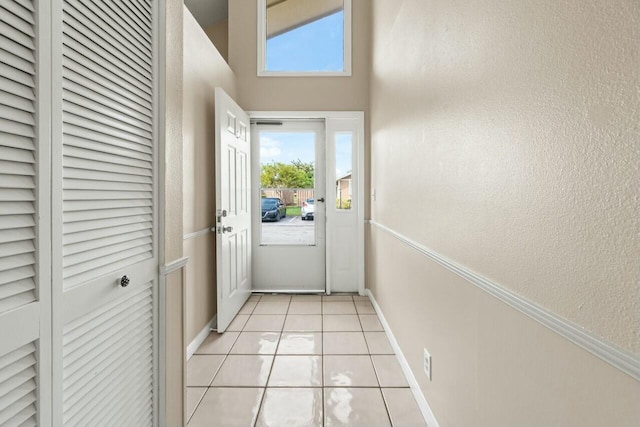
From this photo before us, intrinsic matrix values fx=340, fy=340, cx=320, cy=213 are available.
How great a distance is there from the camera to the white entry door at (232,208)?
8.80 feet

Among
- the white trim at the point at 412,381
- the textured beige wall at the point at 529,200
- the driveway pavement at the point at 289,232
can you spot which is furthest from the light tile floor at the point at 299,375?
the driveway pavement at the point at 289,232

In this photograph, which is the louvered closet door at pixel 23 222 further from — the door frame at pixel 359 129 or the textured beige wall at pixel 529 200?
the door frame at pixel 359 129

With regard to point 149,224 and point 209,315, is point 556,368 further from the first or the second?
point 209,315

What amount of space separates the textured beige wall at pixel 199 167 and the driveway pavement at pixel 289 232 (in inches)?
38.2

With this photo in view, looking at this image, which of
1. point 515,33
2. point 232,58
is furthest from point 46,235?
point 232,58

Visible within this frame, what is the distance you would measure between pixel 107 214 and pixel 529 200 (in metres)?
1.18

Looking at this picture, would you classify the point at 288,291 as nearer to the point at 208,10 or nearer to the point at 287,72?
the point at 287,72

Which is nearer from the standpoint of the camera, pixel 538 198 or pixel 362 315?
pixel 538 198

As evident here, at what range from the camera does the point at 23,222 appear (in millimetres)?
746

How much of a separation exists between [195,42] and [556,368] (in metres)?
2.67

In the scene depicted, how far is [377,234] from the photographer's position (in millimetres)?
3131

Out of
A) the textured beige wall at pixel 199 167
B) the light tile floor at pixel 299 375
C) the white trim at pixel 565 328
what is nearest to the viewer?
the white trim at pixel 565 328

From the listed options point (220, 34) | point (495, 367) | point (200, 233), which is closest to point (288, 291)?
point (200, 233)

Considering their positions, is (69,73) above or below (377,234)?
above
